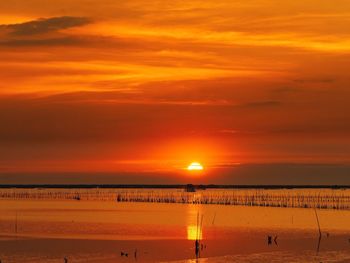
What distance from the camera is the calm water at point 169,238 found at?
47.0 meters

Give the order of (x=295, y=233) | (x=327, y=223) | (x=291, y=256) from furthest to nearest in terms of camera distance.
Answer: (x=327, y=223) < (x=295, y=233) < (x=291, y=256)

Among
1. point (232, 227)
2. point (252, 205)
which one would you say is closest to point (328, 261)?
point (232, 227)

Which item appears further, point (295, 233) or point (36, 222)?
point (36, 222)

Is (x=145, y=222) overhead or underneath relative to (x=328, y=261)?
overhead

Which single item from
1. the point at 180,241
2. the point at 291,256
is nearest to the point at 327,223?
the point at 180,241

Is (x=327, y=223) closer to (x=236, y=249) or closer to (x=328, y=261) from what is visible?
(x=236, y=249)

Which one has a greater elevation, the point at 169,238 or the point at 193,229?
the point at 193,229

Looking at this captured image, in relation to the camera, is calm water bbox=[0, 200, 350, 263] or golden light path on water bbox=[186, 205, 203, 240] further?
golden light path on water bbox=[186, 205, 203, 240]

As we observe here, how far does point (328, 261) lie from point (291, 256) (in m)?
3.13

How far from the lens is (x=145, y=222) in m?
79.2

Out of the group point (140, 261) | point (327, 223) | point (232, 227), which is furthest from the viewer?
point (327, 223)

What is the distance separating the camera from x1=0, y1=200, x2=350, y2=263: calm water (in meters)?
47.0

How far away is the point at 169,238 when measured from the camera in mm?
59594

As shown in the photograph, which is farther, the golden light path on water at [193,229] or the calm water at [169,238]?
the golden light path on water at [193,229]
